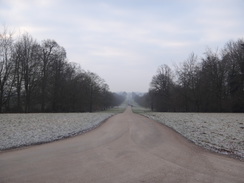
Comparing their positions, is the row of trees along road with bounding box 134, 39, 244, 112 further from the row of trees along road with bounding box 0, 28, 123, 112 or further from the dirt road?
the dirt road

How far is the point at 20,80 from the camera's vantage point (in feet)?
133

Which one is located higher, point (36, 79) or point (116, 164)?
point (36, 79)

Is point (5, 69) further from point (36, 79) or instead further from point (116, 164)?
point (116, 164)

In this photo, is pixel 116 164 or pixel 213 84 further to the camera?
pixel 213 84

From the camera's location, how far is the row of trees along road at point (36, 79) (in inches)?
1551

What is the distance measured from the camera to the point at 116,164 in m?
7.63

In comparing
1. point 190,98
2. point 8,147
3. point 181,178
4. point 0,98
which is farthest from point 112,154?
point 190,98

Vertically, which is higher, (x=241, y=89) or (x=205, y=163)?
(x=241, y=89)

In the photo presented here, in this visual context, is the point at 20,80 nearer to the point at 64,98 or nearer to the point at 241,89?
the point at 64,98

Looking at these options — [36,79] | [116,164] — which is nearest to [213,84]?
[36,79]

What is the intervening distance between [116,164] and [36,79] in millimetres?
39215

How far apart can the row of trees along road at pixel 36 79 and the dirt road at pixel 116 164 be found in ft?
108

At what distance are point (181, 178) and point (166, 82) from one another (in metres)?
59.7

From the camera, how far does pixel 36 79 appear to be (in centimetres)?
4325
